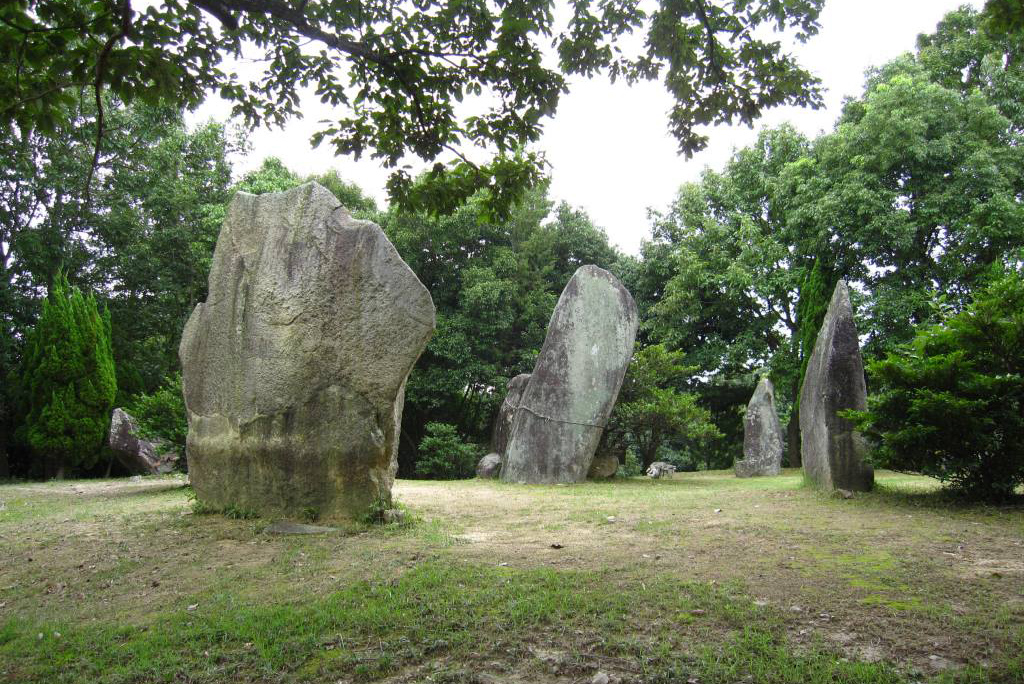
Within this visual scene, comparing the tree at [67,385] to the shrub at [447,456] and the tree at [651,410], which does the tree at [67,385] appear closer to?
the shrub at [447,456]

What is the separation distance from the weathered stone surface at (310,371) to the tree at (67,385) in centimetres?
919

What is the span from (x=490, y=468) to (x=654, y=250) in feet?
37.7

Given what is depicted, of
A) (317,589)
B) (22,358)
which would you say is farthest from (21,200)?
(317,589)

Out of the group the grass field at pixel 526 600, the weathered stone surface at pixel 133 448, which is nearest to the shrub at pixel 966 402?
the grass field at pixel 526 600

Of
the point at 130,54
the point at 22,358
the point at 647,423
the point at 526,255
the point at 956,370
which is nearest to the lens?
the point at 130,54

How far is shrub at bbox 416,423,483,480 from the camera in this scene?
1505 centimetres

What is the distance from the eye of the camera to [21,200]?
17109 millimetres

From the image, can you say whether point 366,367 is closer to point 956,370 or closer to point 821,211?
point 956,370

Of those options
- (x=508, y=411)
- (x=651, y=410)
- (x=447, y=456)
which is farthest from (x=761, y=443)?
(x=447, y=456)

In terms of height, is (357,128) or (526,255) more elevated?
(526,255)

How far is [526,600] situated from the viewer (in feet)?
11.7

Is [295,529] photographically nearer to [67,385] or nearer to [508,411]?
[508,411]

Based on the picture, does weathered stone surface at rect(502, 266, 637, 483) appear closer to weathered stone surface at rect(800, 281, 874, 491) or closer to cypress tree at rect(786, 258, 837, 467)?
weathered stone surface at rect(800, 281, 874, 491)

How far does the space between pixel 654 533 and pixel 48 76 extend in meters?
5.17
